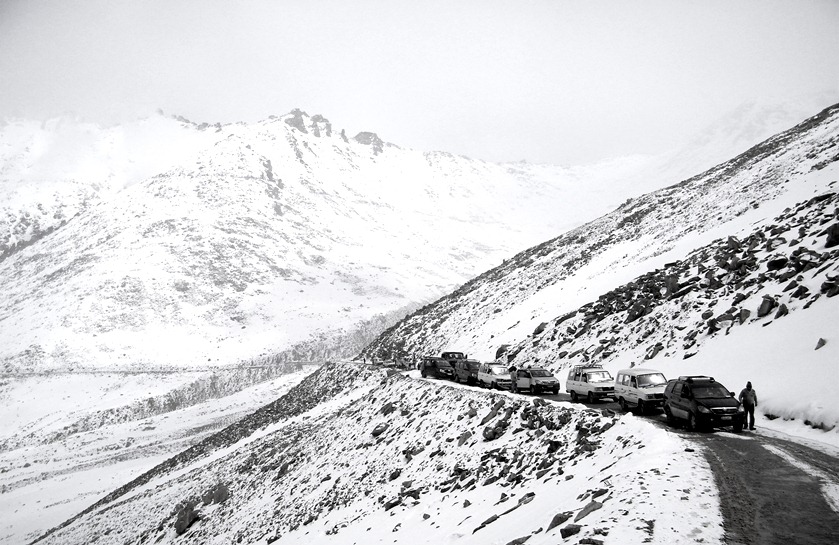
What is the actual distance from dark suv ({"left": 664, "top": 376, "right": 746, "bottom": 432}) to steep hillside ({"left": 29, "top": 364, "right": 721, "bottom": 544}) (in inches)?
109

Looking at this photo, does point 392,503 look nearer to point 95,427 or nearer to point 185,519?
point 185,519

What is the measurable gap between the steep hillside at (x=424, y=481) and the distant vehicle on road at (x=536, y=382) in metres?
3.96

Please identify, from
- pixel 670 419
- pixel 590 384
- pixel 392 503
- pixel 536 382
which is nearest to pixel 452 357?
pixel 536 382

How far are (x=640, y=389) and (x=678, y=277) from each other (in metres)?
15.9

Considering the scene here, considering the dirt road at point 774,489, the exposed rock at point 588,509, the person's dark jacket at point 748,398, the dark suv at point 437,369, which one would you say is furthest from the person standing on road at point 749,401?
the dark suv at point 437,369

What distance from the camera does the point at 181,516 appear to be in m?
29.6

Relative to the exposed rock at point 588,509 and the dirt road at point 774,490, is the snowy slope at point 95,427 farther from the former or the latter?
the dirt road at point 774,490

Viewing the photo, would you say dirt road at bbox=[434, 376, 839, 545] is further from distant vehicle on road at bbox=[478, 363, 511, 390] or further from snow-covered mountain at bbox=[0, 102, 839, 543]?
distant vehicle on road at bbox=[478, 363, 511, 390]

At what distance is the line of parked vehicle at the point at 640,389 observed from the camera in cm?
1591

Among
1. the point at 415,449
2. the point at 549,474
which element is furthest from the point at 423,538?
the point at 415,449

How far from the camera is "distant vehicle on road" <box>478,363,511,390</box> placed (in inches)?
1185

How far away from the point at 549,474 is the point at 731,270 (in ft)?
73.5

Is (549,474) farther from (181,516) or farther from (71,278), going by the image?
(71,278)

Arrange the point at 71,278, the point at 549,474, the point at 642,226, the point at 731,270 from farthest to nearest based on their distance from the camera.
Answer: the point at 71,278, the point at 642,226, the point at 731,270, the point at 549,474
